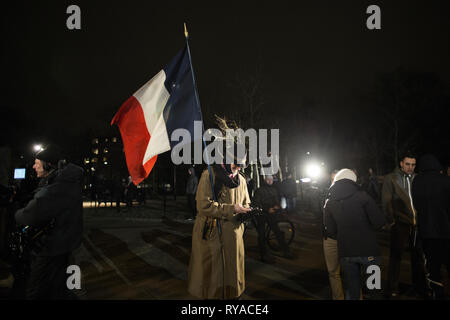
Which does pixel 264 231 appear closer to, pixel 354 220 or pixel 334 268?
pixel 334 268

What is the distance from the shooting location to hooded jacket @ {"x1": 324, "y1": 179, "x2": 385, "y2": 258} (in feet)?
10.8

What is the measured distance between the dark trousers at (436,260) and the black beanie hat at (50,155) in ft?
16.0

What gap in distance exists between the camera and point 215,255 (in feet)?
11.8

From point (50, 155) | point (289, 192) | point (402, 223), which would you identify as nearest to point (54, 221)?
point (50, 155)

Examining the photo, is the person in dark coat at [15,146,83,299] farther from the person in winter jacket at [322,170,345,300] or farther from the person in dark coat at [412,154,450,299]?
the person in dark coat at [412,154,450,299]

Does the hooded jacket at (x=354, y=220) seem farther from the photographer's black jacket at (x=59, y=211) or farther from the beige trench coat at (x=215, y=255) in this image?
the photographer's black jacket at (x=59, y=211)

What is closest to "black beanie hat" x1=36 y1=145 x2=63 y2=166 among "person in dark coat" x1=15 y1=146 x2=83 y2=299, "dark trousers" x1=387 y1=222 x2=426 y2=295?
"person in dark coat" x1=15 y1=146 x2=83 y2=299

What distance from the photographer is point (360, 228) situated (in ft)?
11.0

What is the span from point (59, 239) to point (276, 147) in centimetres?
1804

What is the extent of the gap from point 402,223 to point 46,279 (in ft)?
15.9
